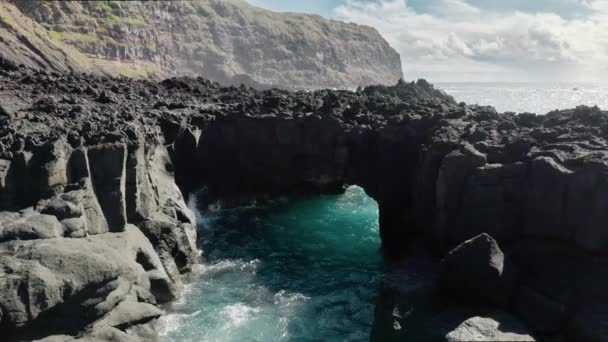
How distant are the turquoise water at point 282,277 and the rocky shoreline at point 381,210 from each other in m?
1.99

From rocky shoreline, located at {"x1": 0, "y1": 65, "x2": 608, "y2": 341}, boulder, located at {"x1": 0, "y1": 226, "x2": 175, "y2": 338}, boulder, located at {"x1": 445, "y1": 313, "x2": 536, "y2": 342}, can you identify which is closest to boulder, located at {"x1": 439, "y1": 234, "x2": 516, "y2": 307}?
rocky shoreline, located at {"x1": 0, "y1": 65, "x2": 608, "y2": 341}

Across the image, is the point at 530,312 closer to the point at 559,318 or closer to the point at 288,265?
the point at 559,318

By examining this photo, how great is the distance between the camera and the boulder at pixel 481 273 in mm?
20922

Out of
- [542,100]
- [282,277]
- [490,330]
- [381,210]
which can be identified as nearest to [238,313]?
[282,277]

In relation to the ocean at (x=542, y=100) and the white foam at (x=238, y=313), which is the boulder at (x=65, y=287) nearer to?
the white foam at (x=238, y=313)

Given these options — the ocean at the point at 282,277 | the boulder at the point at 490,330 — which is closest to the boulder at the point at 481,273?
the boulder at the point at 490,330

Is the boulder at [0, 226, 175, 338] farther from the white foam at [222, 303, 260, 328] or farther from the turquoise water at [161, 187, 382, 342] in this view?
the white foam at [222, 303, 260, 328]

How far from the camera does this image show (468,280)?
2147 cm

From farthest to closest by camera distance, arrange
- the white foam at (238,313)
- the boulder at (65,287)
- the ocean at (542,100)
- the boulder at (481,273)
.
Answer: the ocean at (542,100) < the white foam at (238,313) < the boulder at (481,273) < the boulder at (65,287)

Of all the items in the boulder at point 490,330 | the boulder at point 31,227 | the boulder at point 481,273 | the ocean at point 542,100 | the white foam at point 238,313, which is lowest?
the white foam at point 238,313

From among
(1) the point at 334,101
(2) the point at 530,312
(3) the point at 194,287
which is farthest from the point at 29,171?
(1) the point at 334,101

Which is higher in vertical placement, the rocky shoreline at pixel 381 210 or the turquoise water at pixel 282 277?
the rocky shoreline at pixel 381 210

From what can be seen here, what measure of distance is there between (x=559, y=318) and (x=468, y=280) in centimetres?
386

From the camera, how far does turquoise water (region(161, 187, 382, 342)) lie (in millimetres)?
23344
